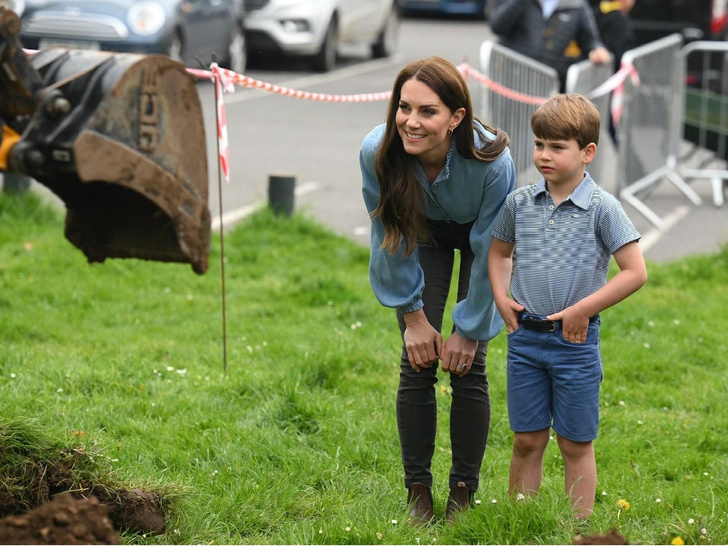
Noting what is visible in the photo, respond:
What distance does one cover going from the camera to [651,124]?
11.1m

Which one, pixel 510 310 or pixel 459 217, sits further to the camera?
pixel 459 217

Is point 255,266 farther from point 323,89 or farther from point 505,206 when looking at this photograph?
point 323,89

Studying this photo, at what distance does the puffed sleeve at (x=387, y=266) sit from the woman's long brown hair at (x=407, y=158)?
0.15ft

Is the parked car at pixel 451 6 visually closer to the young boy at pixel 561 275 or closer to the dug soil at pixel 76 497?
the young boy at pixel 561 275

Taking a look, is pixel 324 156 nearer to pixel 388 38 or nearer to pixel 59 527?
pixel 388 38

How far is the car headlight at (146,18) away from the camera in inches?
610

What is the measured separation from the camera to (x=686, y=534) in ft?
12.3

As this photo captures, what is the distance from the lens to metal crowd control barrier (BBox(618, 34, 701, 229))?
10492 mm

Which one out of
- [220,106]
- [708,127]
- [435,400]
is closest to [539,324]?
[435,400]

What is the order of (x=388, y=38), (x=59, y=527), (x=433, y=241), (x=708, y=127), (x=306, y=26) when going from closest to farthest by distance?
1. (x=59, y=527)
2. (x=433, y=241)
3. (x=708, y=127)
4. (x=306, y=26)
5. (x=388, y=38)

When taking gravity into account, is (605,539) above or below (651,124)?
above

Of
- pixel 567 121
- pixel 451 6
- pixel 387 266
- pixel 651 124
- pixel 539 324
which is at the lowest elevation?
pixel 451 6

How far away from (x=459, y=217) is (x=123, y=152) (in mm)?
1277

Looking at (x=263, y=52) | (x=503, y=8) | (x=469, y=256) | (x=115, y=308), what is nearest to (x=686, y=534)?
(x=469, y=256)
